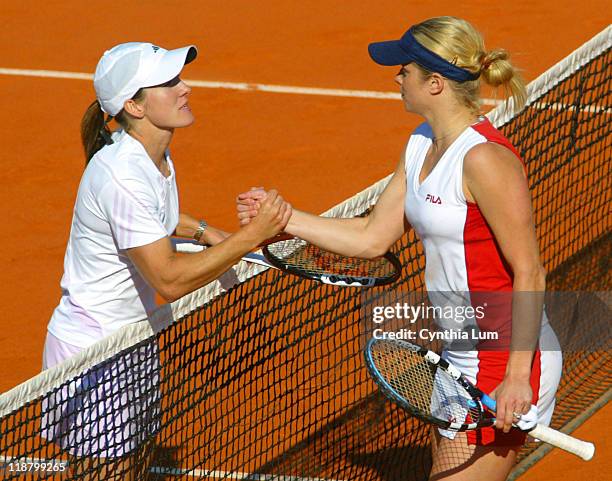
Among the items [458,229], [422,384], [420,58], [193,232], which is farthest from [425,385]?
[193,232]

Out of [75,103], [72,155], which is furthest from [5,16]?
[72,155]

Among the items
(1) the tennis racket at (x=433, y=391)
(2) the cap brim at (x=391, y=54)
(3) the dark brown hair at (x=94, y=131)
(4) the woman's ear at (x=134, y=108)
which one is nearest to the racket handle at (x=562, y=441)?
(1) the tennis racket at (x=433, y=391)

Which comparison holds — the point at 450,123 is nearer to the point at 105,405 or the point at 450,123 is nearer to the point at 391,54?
the point at 391,54

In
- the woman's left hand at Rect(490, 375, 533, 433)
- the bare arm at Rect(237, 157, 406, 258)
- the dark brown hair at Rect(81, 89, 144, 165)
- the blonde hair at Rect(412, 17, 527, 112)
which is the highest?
the blonde hair at Rect(412, 17, 527, 112)

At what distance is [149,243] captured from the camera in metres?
3.98

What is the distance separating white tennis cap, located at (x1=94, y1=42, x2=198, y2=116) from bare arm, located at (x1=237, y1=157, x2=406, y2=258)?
56cm

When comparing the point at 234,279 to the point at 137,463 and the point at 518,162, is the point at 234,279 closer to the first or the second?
the point at 137,463

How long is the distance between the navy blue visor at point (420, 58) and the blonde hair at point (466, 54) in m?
0.02

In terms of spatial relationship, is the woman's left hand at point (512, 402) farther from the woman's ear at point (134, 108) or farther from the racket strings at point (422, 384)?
the woman's ear at point (134, 108)

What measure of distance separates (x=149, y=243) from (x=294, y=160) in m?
5.21

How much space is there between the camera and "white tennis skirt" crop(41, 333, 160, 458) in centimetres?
395

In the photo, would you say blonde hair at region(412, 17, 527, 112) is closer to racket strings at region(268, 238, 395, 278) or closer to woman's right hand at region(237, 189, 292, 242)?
woman's right hand at region(237, 189, 292, 242)

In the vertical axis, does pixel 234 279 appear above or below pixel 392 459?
above

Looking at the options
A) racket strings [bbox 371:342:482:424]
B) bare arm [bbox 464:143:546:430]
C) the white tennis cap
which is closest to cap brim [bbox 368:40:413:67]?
bare arm [bbox 464:143:546:430]
